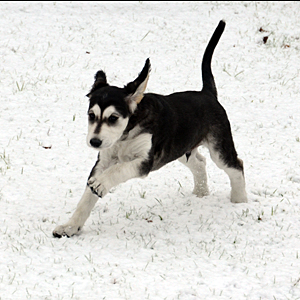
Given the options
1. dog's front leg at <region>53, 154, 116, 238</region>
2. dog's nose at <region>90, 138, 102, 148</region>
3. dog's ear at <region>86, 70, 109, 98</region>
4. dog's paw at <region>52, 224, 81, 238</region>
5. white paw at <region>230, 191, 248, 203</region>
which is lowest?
dog's paw at <region>52, 224, 81, 238</region>

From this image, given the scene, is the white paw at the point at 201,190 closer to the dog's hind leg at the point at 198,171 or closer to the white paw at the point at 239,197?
the dog's hind leg at the point at 198,171

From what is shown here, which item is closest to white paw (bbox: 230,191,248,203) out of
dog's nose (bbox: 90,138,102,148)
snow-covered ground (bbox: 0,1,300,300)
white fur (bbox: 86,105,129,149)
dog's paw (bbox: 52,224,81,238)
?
snow-covered ground (bbox: 0,1,300,300)

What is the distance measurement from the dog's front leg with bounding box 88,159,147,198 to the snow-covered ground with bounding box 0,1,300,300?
673 mm

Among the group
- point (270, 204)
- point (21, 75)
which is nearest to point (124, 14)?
point (21, 75)

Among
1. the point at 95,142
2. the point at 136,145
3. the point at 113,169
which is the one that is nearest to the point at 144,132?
the point at 136,145

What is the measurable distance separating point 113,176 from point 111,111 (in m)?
0.68

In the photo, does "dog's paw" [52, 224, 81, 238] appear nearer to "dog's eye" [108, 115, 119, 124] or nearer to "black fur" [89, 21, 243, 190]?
"black fur" [89, 21, 243, 190]

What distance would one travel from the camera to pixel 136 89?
16.4 ft

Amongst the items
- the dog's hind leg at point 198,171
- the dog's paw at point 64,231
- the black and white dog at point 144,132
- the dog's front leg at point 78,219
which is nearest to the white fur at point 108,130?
the black and white dog at point 144,132

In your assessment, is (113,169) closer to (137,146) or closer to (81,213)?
(137,146)

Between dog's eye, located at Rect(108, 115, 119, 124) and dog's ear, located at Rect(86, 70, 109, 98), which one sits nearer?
dog's eye, located at Rect(108, 115, 119, 124)

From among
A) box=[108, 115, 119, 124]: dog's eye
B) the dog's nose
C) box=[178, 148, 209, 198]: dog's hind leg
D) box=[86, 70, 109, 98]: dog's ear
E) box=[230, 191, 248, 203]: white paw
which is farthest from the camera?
box=[178, 148, 209, 198]: dog's hind leg

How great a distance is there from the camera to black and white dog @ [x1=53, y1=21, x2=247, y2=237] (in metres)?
4.82

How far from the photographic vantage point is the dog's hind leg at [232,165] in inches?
241
